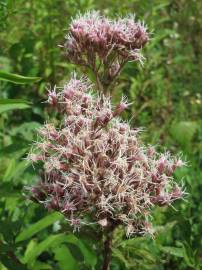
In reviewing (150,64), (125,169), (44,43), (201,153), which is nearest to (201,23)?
(150,64)

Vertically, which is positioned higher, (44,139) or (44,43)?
(44,43)

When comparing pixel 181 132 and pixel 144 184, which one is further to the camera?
pixel 181 132

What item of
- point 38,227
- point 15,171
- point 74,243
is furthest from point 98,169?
point 15,171

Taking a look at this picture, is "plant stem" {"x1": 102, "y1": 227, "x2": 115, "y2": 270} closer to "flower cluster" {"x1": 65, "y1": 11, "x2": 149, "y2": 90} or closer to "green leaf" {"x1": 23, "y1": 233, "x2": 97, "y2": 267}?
"green leaf" {"x1": 23, "y1": 233, "x2": 97, "y2": 267}

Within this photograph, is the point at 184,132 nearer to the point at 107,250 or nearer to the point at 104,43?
the point at 104,43

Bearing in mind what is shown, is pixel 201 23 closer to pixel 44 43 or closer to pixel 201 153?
pixel 44 43

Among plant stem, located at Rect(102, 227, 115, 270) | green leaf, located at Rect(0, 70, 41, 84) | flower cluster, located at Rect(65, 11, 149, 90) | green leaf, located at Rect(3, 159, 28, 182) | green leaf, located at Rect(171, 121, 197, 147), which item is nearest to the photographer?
green leaf, located at Rect(0, 70, 41, 84)

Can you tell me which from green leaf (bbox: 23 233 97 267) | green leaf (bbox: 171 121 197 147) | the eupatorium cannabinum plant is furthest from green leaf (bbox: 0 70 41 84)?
green leaf (bbox: 171 121 197 147)

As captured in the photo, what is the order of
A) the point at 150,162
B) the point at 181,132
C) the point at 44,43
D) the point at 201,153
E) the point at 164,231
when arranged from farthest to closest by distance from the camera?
the point at 44,43, the point at 181,132, the point at 201,153, the point at 164,231, the point at 150,162
